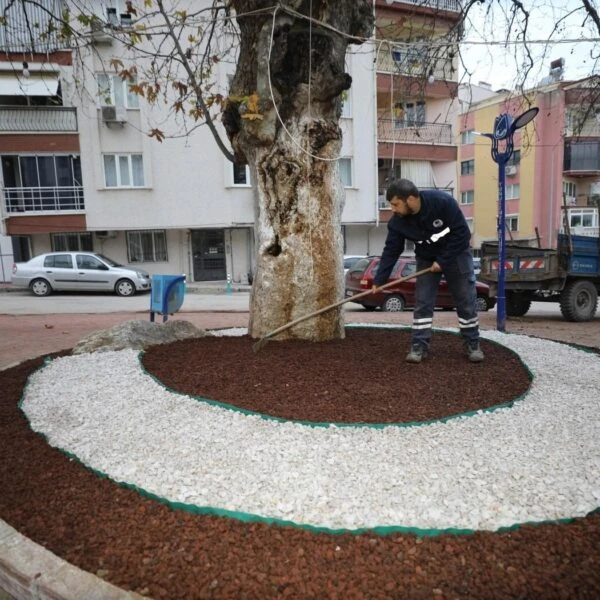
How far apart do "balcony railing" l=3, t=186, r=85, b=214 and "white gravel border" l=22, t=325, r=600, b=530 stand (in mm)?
18366

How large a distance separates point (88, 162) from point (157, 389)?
18.8 m

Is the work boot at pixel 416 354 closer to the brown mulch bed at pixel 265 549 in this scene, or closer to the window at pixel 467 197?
the brown mulch bed at pixel 265 549

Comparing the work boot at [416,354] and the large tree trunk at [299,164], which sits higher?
the large tree trunk at [299,164]

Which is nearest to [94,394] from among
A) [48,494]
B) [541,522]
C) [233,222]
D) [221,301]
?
[48,494]

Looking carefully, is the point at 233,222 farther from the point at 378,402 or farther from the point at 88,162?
the point at 378,402

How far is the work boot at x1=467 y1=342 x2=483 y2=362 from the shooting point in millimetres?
4348

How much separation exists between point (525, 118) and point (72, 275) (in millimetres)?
14721

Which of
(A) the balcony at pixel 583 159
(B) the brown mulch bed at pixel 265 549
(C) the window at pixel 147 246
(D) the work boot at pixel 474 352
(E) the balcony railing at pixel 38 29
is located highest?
(A) the balcony at pixel 583 159

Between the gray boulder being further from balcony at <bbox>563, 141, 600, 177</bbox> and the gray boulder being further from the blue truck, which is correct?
balcony at <bbox>563, 141, 600, 177</bbox>

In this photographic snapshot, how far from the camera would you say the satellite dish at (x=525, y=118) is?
23.3 ft

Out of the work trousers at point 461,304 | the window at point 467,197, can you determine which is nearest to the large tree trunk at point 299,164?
the work trousers at point 461,304

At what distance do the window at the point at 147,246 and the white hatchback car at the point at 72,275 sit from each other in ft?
14.7

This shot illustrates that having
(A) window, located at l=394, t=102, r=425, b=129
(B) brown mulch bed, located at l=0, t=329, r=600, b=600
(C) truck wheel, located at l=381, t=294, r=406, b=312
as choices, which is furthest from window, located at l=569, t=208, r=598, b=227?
(B) brown mulch bed, located at l=0, t=329, r=600, b=600

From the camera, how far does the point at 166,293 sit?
7.14 metres
